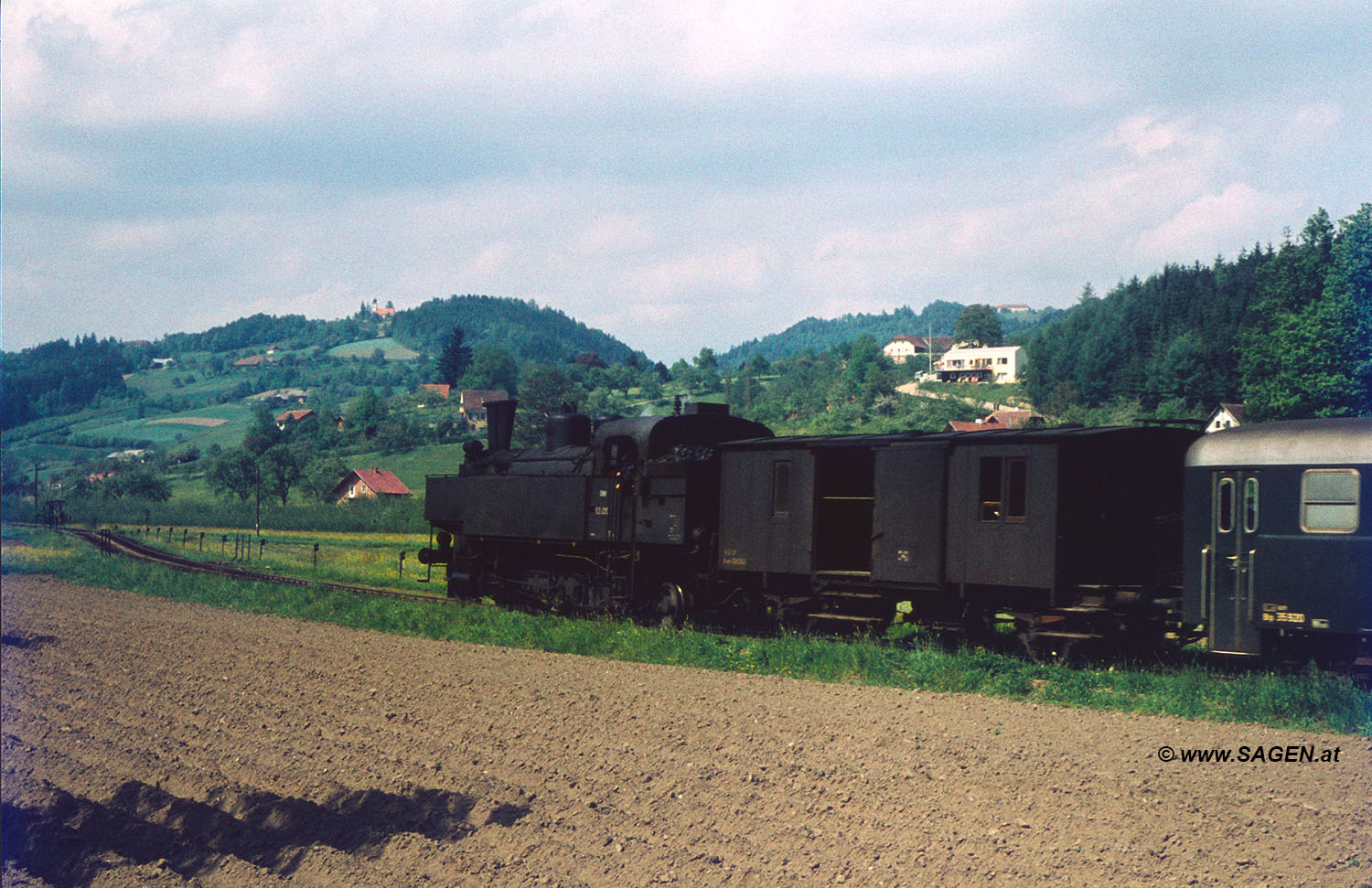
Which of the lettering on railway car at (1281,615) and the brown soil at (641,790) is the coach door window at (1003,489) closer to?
the lettering on railway car at (1281,615)

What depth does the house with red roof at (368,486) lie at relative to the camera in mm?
90812

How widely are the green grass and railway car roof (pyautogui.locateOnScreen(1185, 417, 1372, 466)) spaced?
272 cm

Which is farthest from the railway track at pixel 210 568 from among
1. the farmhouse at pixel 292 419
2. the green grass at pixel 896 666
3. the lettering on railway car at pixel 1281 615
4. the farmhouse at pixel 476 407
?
the farmhouse at pixel 292 419

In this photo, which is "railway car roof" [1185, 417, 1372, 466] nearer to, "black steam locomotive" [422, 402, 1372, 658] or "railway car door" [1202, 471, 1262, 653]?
"black steam locomotive" [422, 402, 1372, 658]

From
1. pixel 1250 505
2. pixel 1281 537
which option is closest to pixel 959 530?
pixel 1250 505

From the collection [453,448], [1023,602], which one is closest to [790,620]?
[1023,602]

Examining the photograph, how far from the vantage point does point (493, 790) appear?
10523mm

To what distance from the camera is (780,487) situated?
19.8m

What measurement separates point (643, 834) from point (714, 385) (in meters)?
158

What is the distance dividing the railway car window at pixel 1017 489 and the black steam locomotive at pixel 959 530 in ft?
0.10

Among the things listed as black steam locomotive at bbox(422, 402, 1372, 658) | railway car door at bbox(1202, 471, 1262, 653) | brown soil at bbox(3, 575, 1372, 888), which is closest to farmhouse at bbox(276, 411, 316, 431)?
black steam locomotive at bbox(422, 402, 1372, 658)

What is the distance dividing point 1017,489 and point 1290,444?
12.2 ft

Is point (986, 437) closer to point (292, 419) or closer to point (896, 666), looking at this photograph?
point (896, 666)

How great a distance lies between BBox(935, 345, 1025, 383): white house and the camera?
188250 millimetres
